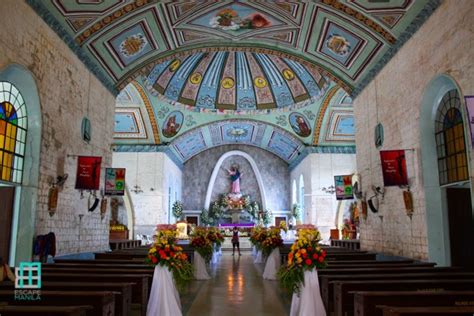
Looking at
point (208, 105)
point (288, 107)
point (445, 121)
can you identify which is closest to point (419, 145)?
point (445, 121)

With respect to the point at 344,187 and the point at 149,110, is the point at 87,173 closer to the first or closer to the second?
the point at 344,187

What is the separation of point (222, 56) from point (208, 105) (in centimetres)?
322

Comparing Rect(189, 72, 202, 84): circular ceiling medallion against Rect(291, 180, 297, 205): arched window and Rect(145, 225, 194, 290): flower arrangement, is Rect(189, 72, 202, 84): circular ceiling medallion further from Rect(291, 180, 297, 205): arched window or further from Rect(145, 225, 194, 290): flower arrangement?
Rect(145, 225, 194, 290): flower arrangement

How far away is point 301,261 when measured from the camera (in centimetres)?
677

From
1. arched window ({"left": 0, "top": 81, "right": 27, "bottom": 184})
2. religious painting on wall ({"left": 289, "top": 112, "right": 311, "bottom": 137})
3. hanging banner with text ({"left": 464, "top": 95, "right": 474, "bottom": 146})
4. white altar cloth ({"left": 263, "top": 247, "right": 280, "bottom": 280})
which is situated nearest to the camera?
hanging banner with text ({"left": 464, "top": 95, "right": 474, "bottom": 146})

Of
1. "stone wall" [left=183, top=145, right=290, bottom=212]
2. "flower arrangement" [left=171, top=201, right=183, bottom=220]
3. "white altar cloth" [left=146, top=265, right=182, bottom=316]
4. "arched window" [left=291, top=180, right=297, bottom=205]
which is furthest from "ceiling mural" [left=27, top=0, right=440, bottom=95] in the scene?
"stone wall" [left=183, top=145, right=290, bottom=212]

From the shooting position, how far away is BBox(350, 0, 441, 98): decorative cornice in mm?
9320

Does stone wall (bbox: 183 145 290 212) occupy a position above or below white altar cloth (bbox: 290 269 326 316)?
above

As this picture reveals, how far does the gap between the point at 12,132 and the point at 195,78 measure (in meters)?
13.9

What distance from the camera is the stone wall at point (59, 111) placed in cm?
870

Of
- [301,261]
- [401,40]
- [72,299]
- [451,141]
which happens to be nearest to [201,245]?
[301,261]

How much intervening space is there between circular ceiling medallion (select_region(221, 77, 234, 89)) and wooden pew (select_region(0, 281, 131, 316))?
60.2 ft

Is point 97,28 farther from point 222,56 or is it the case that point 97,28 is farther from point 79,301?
point 222,56

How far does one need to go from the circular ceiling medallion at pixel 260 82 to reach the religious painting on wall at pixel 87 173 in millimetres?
13608
